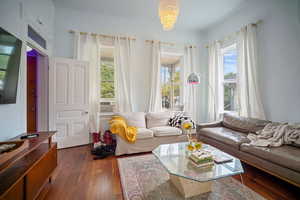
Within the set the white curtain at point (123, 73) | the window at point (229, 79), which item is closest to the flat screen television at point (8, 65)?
the white curtain at point (123, 73)

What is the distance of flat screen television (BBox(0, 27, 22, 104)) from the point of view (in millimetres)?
1462

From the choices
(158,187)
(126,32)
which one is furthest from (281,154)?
(126,32)

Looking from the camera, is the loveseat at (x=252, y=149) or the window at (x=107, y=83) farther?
the window at (x=107, y=83)

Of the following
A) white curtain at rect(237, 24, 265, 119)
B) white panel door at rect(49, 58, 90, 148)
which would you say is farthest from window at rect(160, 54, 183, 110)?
white panel door at rect(49, 58, 90, 148)

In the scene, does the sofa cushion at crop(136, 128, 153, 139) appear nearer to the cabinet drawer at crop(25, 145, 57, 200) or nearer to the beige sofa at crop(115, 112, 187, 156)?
the beige sofa at crop(115, 112, 187, 156)

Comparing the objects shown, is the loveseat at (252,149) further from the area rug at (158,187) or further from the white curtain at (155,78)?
the white curtain at (155,78)

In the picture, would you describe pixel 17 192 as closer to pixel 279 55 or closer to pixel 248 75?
pixel 248 75

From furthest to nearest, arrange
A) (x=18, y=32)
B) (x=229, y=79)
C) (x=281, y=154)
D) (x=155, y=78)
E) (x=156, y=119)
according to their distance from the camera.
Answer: (x=155, y=78) → (x=229, y=79) → (x=156, y=119) → (x=18, y=32) → (x=281, y=154)

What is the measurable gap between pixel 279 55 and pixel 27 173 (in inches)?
160

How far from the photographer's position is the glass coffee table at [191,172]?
1.34 m

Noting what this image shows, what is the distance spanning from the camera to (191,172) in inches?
54.9

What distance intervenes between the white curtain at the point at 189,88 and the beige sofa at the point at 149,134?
3.10 feet

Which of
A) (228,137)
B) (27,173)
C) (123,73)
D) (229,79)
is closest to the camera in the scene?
(27,173)

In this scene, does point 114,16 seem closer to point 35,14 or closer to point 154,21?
point 154,21
